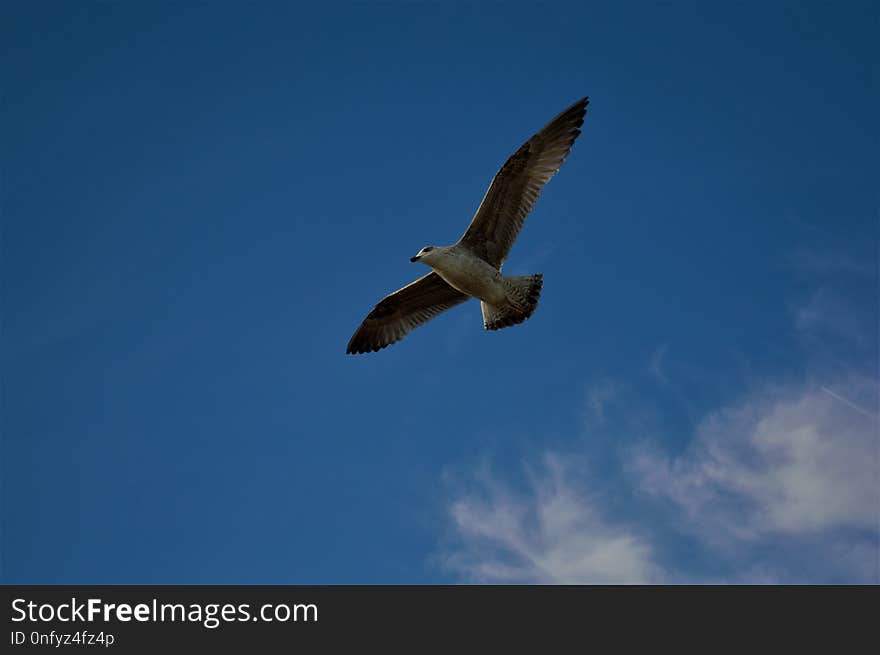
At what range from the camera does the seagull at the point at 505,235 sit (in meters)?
11.3

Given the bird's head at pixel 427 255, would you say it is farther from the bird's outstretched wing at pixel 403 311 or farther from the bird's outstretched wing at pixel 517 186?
the bird's outstretched wing at pixel 403 311

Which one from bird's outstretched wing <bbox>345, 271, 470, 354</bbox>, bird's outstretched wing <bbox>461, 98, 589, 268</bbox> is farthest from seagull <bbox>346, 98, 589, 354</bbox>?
bird's outstretched wing <bbox>345, 271, 470, 354</bbox>

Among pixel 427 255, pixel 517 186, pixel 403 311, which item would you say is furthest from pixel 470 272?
pixel 403 311

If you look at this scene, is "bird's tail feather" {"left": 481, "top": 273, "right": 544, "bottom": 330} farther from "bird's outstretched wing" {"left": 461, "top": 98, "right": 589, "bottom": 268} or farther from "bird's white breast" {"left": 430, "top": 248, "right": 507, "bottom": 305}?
"bird's outstretched wing" {"left": 461, "top": 98, "right": 589, "bottom": 268}

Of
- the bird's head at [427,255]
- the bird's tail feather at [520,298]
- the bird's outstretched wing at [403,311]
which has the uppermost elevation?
the bird's outstretched wing at [403,311]

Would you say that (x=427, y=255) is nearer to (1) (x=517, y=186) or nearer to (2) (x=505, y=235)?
(2) (x=505, y=235)

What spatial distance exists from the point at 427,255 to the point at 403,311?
7.44 ft

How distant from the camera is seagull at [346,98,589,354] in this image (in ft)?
37.1

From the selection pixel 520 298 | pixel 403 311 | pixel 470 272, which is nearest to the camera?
pixel 470 272

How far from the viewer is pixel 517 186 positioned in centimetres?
1137

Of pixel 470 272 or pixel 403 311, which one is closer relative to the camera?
pixel 470 272

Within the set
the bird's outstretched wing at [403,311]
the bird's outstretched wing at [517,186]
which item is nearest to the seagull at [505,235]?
the bird's outstretched wing at [517,186]

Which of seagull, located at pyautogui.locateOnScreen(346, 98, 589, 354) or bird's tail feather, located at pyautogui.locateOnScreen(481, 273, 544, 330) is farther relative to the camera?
bird's tail feather, located at pyautogui.locateOnScreen(481, 273, 544, 330)
